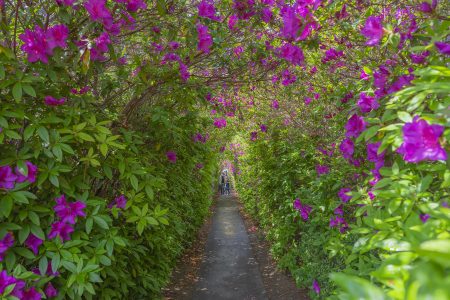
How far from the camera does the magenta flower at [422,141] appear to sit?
3.60ft

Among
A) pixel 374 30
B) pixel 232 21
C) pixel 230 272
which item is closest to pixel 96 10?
pixel 374 30

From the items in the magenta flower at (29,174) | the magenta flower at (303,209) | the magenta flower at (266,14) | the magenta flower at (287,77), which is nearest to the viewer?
the magenta flower at (29,174)

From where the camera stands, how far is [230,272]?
20.3 ft

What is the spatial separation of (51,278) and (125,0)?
1.49 metres

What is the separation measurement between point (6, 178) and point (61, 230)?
1.21ft

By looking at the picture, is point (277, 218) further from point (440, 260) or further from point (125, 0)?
point (440, 260)

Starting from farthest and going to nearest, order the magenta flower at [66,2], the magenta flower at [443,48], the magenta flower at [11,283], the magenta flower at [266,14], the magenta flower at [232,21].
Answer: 1. the magenta flower at [232,21]
2. the magenta flower at [266,14]
3. the magenta flower at [66,2]
4. the magenta flower at [11,283]
5. the magenta flower at [443,48]

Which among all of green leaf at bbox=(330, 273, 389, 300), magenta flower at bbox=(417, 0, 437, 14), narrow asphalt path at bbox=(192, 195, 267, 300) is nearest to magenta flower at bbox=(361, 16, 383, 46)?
magenta flower at bbox=(417, 0, 437, 14)

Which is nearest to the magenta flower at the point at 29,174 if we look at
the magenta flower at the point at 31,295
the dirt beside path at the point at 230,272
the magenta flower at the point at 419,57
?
the magenta flower at the point at 31,295

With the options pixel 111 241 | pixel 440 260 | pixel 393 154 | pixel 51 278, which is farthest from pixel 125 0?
pixel 440 260

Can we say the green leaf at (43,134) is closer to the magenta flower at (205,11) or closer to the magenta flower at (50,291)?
the magenta flower at (50,291)

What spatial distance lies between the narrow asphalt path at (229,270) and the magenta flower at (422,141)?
4.39 metres

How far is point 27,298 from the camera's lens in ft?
5.39

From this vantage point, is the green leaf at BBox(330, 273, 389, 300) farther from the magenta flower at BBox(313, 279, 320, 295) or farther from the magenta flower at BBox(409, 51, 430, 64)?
the magenta flower at BBox(313, 279, 320, 295)
